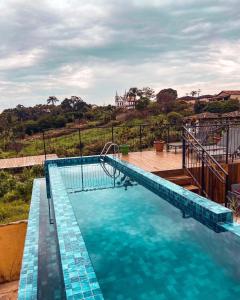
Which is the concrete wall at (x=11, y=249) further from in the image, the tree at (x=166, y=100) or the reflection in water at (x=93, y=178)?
the tree at (x=166, y=100)

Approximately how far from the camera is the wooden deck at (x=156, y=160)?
7481 millimetres

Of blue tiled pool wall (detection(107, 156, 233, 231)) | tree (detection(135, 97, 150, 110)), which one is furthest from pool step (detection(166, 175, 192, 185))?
tree (detection(135, 97, 150, 110))

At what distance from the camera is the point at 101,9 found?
8.30m

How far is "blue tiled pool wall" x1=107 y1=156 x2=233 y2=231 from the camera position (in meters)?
3.83

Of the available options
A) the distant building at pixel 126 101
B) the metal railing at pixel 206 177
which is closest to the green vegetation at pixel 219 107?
the distant building at pixel 126 101

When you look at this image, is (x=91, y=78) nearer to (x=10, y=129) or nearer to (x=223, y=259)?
(x=10, y=129)

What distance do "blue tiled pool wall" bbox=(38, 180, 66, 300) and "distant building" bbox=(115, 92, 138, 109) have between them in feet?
86.0

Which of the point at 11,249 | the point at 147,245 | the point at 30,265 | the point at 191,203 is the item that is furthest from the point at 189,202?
the point at 11,249

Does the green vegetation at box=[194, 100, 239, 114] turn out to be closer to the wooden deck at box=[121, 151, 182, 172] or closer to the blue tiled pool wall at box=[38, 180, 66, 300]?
the wooden deck at box=[121, 151, 182, 172]

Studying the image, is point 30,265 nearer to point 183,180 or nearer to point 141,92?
point 183,180

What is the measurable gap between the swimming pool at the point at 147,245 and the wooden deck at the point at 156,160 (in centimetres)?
132

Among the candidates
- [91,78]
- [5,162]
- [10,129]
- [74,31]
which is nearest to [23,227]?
[74,31]

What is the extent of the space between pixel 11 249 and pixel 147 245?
2.74m

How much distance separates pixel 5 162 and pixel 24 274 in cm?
1118
